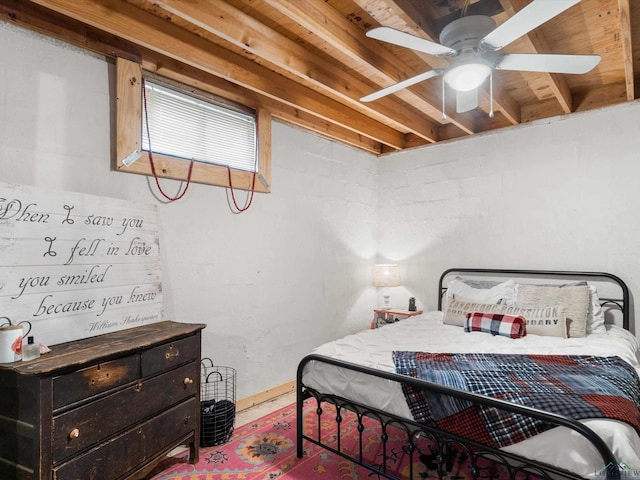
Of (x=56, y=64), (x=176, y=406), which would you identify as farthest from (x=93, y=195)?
(x=176, y=406)

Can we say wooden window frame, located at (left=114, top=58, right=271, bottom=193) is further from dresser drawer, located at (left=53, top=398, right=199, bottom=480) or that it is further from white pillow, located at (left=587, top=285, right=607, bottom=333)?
white pillow, located at (left=587, top=285, right=607, bottom=333)

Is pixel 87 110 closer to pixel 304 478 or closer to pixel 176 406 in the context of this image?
pixel 176 406

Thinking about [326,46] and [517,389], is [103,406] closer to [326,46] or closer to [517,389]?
[517,389]

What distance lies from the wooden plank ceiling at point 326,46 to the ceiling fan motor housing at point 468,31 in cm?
15

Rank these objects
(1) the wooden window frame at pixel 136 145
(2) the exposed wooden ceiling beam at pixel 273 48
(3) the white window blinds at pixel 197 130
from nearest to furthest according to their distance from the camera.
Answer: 1. (2) the exposed wooden ceiling beam at pixel 273 48
2. (1) the wooden window frame at pixel 136 145
3. (3) the white window blinds at pixel 197 130

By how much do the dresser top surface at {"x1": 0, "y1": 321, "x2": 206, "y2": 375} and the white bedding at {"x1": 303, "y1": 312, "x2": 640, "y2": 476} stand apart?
2.71 feet

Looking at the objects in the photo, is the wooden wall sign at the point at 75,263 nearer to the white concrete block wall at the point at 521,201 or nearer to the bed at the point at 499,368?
the bed at the point at 499,368

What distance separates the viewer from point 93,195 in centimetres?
213

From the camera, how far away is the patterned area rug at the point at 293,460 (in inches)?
80.5

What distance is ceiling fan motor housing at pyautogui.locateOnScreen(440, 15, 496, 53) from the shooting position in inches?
70.1

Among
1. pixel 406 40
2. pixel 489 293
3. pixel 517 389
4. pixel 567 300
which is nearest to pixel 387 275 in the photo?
pixel 489 293

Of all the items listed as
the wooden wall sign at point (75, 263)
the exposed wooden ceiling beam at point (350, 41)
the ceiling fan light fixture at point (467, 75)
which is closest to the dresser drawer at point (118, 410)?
the wooden wall sign at point (75, 263)

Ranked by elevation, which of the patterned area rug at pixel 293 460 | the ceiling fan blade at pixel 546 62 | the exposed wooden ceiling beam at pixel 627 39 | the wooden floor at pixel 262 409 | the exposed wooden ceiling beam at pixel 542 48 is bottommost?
the wooden floor at pixel 262 409

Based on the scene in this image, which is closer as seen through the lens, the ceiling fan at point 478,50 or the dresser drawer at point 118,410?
the dresser drawer at point 118,410
